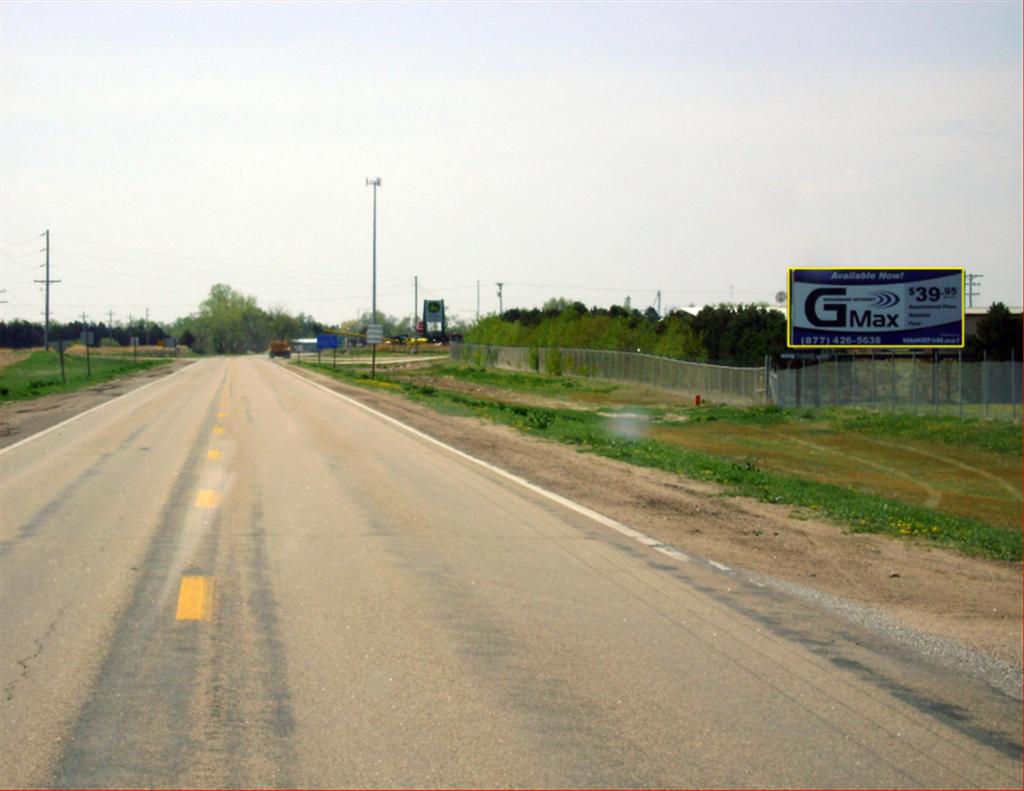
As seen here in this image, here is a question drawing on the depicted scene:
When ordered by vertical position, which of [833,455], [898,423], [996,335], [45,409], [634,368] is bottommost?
[833,455]

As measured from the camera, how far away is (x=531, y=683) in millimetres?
7371

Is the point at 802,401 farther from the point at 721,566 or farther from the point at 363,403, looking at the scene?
the point at 721,566

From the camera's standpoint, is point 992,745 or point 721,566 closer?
point 992,745

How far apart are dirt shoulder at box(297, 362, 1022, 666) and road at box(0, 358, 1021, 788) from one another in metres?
0.99

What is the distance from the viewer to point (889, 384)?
161ft

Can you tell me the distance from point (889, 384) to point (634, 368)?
21.5 meters

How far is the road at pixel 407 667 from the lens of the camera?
5.97 metres

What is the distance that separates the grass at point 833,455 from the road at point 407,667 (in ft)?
15.3

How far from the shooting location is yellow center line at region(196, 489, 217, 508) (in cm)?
1517

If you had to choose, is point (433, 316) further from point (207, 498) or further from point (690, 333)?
point (207, 498)

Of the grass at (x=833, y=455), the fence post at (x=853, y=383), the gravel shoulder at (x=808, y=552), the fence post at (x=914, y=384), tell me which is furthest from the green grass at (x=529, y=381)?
the gravel shoulder at (x=808, y=552)

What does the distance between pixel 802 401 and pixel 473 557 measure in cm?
4044

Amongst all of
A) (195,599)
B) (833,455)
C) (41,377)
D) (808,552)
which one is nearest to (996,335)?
(833,455)

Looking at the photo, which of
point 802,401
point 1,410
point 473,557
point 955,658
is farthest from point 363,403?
point 955,658
